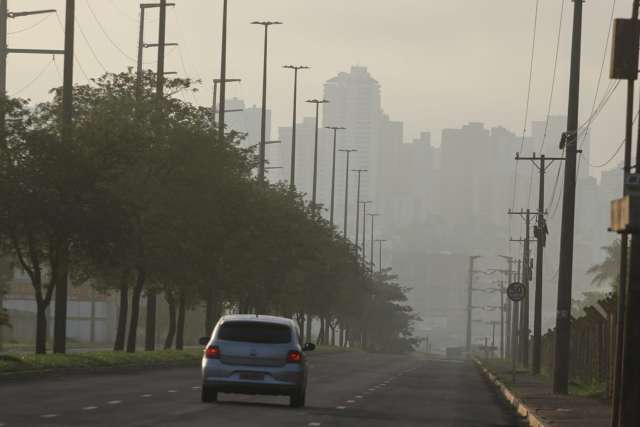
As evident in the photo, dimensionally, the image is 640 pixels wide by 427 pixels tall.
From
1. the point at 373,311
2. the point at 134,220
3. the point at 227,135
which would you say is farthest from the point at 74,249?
the point at 373,311

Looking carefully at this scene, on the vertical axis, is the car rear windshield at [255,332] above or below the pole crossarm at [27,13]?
below

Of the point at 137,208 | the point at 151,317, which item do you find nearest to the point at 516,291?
the point at 137,208

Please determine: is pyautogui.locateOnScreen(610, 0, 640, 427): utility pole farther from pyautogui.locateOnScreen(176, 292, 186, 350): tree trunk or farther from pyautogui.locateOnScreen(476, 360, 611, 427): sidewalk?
pyautogui.locateOnScreen(176, 292, 186, 350): tree trunk

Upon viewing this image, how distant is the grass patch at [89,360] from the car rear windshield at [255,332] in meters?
10.4

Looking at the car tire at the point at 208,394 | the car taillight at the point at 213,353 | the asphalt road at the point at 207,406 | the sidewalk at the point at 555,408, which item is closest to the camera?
the asphalt road at the point at 207,406

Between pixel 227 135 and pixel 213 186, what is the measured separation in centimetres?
597

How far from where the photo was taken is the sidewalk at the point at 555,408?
32.0 m

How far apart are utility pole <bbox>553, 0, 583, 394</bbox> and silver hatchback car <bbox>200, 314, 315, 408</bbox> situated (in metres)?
13.2

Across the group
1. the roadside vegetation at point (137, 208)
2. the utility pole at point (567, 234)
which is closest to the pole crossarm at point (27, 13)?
the roadside vegetation at point (137, 208)

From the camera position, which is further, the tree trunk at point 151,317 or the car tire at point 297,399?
the tree trunk at point 151,317

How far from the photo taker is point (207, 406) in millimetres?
33062

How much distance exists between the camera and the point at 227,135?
73.9m

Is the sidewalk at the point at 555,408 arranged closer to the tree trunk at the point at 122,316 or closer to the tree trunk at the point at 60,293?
the tree trunk at the point at 60,293

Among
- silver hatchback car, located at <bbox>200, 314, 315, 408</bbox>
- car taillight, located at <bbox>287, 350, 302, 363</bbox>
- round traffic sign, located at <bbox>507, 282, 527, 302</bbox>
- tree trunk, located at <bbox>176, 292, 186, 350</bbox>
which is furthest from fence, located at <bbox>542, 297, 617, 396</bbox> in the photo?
tree trunk, located at <bbox>176, 292, 186, 350</bbox>
